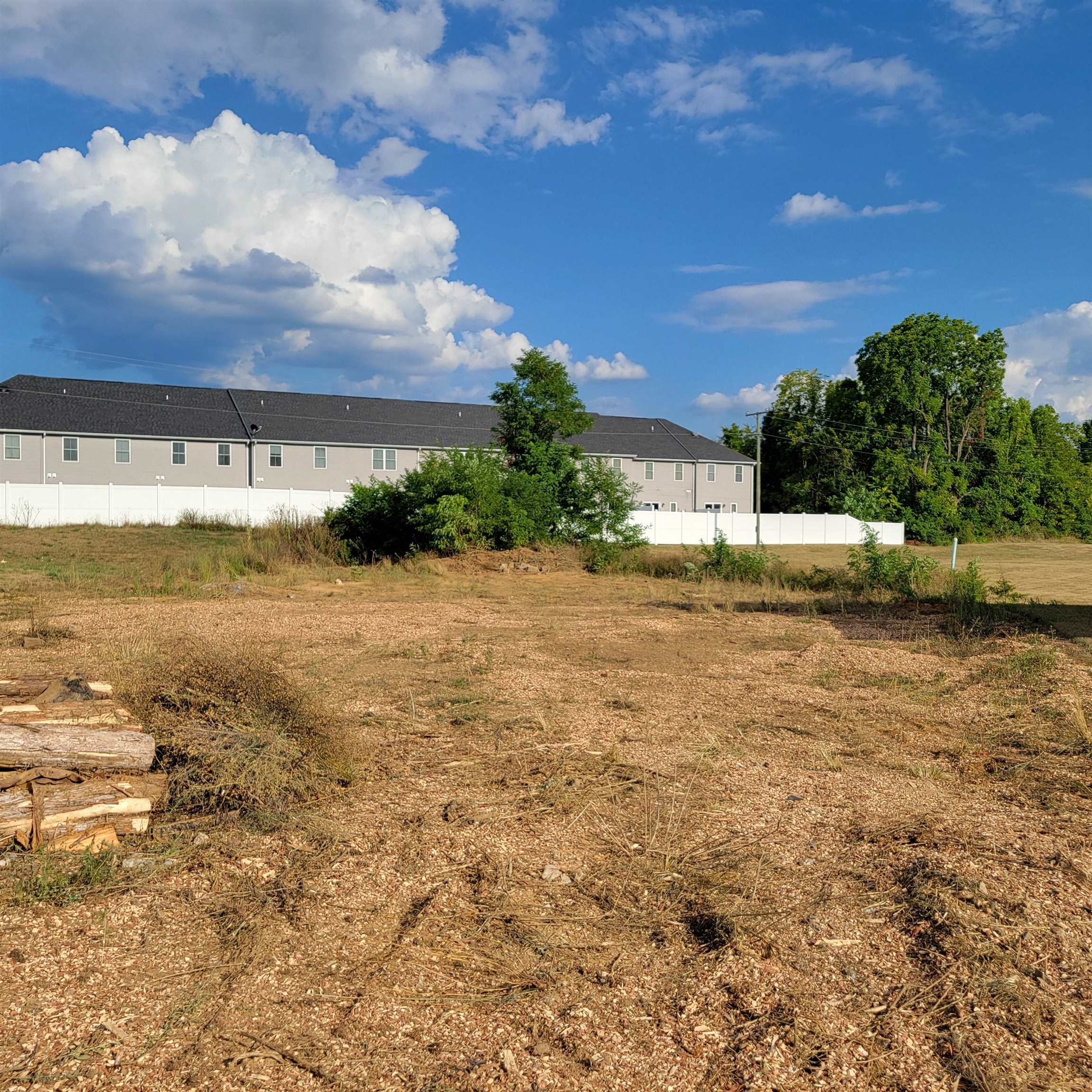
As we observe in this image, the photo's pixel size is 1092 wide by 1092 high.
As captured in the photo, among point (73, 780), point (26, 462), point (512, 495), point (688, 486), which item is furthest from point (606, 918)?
point (688, 486)

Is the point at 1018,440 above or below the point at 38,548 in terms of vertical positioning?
above

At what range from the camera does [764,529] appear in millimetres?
47906

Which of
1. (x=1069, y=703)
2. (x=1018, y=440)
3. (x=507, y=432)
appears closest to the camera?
(x=1069, y=703)

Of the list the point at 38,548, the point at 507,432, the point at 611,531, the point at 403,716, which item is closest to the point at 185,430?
the point at 38,548

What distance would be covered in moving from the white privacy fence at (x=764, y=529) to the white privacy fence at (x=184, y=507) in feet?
0.16

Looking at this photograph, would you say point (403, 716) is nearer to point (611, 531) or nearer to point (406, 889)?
point (406, 889)

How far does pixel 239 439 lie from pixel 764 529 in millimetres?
26962

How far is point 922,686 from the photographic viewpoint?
9.27 meters

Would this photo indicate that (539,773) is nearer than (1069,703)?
Yes

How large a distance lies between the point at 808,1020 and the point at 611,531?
Answer: 23268 mm

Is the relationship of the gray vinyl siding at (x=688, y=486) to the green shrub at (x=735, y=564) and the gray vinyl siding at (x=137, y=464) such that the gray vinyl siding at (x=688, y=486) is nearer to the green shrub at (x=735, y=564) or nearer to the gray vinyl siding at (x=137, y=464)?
the gray vinyl siding at (x=137, y=464)

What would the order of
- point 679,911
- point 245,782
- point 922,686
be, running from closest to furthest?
point 679,911, point 245,782, point 922,686

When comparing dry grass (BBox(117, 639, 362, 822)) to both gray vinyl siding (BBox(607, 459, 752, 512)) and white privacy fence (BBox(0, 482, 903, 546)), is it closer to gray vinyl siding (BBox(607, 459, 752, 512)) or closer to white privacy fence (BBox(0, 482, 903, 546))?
white privacy fence (BBox(0, 482, 903, 546))

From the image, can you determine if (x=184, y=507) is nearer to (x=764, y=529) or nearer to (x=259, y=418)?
(x=259, y=418)
